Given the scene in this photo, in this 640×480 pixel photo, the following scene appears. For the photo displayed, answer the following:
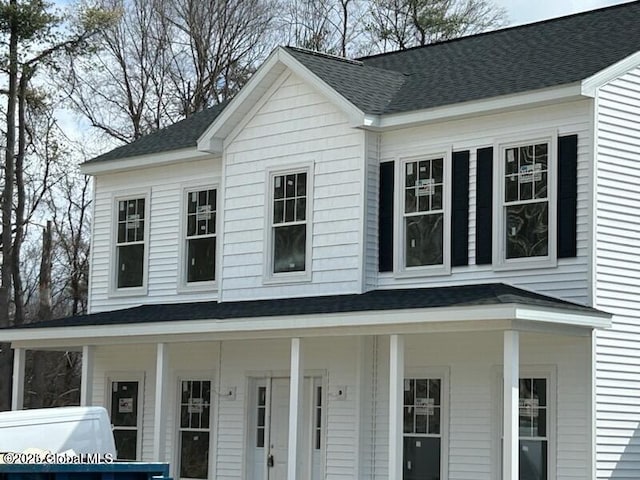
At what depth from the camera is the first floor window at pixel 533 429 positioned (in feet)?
58.6

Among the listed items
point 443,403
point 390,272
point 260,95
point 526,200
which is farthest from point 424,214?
point 260,95

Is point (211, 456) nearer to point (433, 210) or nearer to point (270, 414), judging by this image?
point (270, 414)

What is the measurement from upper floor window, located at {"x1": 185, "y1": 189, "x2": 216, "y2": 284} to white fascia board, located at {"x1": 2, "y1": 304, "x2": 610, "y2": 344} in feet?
7.46

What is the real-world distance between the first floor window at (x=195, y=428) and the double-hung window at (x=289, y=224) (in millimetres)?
2732

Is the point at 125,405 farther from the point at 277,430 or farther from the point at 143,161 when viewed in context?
the point at 143,161

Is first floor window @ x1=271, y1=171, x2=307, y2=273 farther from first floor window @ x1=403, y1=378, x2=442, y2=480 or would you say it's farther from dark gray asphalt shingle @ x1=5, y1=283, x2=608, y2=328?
first floor window @ x1=403, y1=378, x2=442, y2=480

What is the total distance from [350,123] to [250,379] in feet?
15.3

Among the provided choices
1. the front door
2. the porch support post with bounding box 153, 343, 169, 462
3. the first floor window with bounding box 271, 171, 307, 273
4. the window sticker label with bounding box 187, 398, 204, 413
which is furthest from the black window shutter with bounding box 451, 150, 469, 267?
the window sticker label with bounding box 187, 398, 204, 413

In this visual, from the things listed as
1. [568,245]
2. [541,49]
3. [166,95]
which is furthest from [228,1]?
[568,245]

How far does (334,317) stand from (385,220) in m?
2.71

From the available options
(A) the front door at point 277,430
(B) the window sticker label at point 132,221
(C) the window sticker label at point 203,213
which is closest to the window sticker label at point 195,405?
(A) the front door at point 277,430

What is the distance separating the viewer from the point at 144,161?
23.8 m

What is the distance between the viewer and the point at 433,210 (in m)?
19.5

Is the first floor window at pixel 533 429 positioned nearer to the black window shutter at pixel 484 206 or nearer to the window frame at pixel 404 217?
the black window shutter at pixel 484 206
